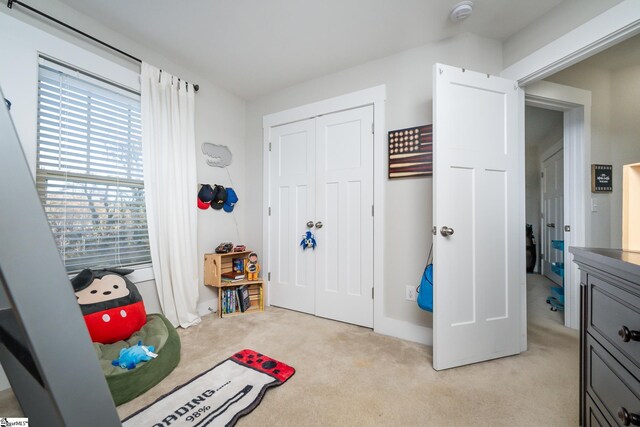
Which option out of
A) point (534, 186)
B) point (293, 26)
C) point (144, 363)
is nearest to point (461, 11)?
point (293, 26)

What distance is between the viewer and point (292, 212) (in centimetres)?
281

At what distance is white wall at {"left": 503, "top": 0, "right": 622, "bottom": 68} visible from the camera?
1490mm

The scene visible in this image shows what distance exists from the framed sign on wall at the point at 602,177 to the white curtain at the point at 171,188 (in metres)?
3.67

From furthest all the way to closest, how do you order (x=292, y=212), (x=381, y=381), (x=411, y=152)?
(x=292, y=212), (x=411, y=152), (x=381, y=381)

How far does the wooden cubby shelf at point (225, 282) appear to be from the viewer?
2574 millimetres

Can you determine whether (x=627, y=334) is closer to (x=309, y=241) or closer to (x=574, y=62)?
(x=574, y=62)

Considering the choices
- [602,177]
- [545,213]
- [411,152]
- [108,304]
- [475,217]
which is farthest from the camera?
[545,213]

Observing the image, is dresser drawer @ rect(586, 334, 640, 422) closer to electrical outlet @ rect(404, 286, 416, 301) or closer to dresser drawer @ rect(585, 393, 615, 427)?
dresser drawer @ rect(585, 393, 615, 427)

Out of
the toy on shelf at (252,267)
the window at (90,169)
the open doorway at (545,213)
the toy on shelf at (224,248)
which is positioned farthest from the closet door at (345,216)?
the open doorway at (545,213)

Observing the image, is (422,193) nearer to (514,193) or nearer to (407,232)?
(407,232)

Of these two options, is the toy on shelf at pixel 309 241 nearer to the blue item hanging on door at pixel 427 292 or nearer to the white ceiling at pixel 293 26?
the blue item hanging on door at pixel 427 292

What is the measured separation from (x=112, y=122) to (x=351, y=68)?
215 cm

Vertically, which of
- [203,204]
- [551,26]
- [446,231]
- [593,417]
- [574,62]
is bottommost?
[593,417]

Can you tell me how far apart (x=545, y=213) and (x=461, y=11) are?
4177 mm
